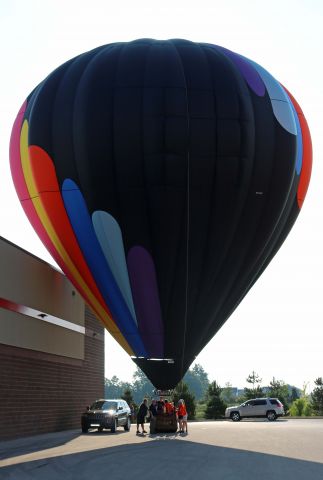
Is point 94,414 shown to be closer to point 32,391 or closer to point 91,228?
point 32,391

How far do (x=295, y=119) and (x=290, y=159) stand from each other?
88.8 inches

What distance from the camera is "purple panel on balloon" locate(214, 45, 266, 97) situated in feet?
76.4

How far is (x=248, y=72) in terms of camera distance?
23828mm

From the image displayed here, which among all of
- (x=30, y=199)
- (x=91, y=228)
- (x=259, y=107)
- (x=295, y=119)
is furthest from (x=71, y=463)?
(x=295, y=119)

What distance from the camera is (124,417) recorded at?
31141 millimetres

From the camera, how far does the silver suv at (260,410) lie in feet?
147

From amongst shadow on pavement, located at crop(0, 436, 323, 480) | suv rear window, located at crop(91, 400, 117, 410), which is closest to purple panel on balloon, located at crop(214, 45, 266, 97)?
shadow on pavement, located at crop(0, 436, 323, 480)

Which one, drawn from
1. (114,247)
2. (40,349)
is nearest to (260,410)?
(40,349)

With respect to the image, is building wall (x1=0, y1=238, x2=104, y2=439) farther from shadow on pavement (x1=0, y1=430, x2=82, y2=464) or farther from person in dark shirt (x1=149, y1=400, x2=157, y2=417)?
person in dark shirt (x1=149, y1=400, x2=157, y2=417)

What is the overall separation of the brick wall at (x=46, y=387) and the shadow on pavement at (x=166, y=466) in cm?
766

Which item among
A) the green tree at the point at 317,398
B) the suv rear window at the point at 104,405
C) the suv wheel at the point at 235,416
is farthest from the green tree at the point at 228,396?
the suv rear window at the point at 104,405

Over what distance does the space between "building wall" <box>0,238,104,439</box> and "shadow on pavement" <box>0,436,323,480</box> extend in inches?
316

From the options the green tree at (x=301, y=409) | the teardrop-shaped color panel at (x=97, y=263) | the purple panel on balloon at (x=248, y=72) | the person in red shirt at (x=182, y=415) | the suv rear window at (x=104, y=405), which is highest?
the purple panel on balloon at (x=248, y=72)

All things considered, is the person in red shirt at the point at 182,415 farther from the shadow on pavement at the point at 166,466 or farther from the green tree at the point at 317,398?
the green tree at the point at 317,398
